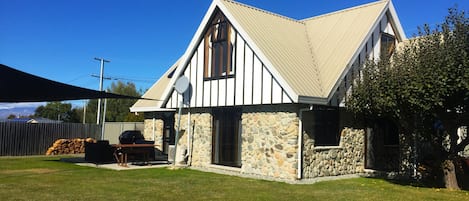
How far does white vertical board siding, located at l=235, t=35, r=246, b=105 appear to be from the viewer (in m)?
14.2

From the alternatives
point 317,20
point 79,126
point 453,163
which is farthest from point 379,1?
point 79,126

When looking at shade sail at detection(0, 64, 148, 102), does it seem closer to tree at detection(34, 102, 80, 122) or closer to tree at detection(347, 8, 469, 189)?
tree at detection(347, 8, 469, 189)

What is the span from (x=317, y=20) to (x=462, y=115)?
316 inches

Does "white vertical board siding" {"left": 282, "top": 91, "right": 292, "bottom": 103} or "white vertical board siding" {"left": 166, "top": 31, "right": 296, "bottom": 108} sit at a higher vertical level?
"white vertical board siding" {"left": 166, "top": 31, "right": 296, "bottom": 108}

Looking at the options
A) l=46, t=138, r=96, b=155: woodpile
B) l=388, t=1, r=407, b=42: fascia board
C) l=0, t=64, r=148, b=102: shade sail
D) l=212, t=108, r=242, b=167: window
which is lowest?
l=46, t=138, r=96, b=155: woodpile

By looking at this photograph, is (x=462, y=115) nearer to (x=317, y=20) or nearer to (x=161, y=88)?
(x=317, y=20)

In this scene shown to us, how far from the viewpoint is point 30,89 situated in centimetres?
915

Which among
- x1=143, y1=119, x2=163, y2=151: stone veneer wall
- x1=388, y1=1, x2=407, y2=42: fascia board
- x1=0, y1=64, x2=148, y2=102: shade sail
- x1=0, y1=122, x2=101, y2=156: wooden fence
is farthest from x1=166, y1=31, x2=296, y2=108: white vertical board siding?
x1=0, y1=122, x2=101, y2=156: wooden fence

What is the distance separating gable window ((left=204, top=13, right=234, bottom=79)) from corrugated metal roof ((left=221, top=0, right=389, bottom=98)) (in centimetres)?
69

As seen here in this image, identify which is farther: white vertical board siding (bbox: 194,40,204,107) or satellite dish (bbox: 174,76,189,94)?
satellite dish (bbox: 174,76,189,94)

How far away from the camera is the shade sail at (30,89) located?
8341 millimetres

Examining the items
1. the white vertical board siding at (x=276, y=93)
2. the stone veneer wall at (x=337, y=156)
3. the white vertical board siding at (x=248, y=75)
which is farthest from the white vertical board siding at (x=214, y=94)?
the stone veneer wall at (x=337, y=156)

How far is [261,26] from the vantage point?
15.2 m

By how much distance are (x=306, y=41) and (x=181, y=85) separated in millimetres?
5068
